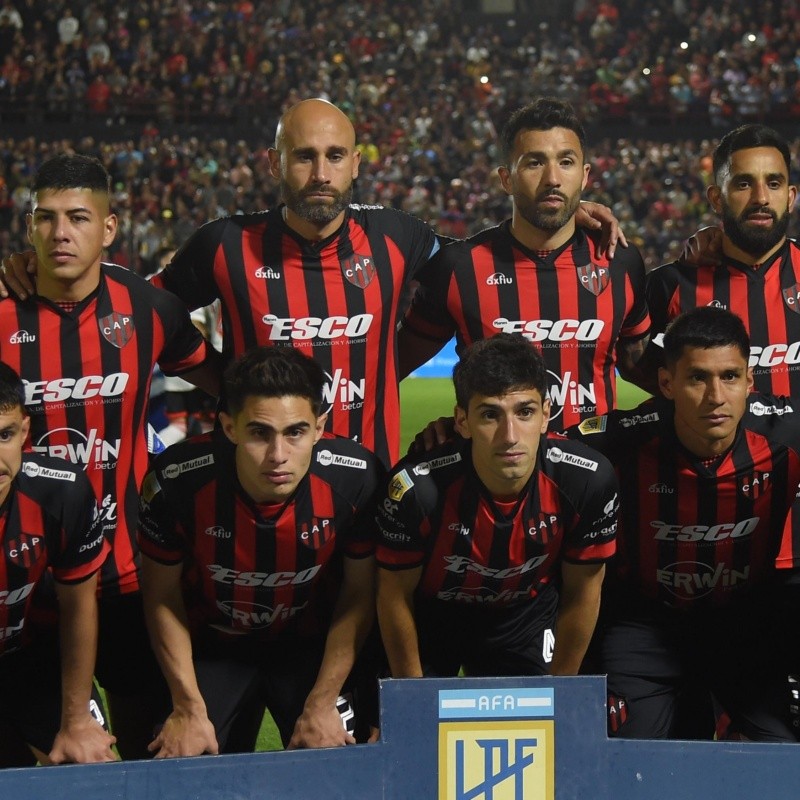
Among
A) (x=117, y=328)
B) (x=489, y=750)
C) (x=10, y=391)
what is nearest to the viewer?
(x=489, y=750)

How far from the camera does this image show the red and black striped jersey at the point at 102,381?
361 centimetres

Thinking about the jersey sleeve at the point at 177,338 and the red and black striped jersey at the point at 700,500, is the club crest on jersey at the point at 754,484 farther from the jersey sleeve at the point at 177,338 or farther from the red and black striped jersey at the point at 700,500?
the jersey sleeve at the point at 177,338

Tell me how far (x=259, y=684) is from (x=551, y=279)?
172 centimetres

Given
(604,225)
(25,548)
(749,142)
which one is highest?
(749,142)

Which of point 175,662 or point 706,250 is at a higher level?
point 706,250

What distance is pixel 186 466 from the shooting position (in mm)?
3311

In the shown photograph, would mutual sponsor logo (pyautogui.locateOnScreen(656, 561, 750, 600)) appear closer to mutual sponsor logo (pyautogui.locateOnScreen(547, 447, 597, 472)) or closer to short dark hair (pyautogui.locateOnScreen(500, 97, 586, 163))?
mutual sponsor logo (pyautogui.locateOnScreen(547, 447, 597, 472))

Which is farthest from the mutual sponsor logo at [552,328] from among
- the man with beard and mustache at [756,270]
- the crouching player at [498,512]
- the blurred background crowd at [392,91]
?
the blurred background crowd at [392,91]

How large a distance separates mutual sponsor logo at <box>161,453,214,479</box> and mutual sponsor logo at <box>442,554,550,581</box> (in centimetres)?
77

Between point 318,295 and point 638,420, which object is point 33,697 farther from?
point 638,420

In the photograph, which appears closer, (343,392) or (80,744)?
(80,744)

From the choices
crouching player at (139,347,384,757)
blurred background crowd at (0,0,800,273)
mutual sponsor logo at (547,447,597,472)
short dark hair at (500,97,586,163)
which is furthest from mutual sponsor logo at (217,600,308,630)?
blurred background crowd at (0,0,800,273)

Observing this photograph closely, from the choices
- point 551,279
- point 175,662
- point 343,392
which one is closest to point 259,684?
point 175,662

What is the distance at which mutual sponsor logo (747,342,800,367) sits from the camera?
3965mm
